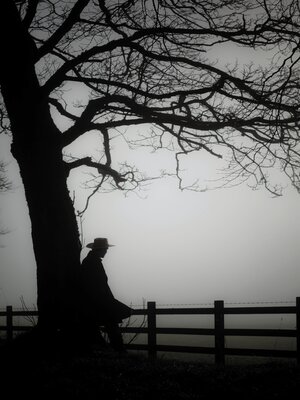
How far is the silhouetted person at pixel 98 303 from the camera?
8078 mm

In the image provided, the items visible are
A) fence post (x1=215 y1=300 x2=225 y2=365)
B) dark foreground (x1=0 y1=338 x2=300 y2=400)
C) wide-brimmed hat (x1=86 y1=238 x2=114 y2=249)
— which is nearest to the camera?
dark foreground (x1=0 y1=338 x2=300 y2=400)

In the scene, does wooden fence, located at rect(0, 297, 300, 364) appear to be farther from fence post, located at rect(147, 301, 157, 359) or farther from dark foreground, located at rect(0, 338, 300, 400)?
dark foreground, located at rect(0, 338, 300, 400)

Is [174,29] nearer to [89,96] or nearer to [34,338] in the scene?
[89,96]

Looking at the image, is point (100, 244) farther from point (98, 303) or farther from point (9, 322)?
point (9, 322)

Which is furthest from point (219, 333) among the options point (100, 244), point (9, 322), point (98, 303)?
point (9, 322)

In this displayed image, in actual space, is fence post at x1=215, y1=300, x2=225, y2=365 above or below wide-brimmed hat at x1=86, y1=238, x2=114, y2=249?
below

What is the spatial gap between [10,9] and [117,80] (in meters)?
2.29

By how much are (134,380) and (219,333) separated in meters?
4.03

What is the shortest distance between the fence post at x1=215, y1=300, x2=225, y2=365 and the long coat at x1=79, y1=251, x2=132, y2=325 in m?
1.93

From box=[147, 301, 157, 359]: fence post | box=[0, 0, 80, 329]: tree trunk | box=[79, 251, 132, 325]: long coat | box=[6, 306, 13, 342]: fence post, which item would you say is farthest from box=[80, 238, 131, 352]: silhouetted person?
box=[6, 306, 13, 342]: fence post

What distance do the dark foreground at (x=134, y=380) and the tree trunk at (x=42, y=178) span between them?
1.09 metres

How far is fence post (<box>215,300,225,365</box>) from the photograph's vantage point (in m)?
9.25

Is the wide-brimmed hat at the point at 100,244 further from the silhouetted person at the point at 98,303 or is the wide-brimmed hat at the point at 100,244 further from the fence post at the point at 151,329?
the fence post at the point at 151,329

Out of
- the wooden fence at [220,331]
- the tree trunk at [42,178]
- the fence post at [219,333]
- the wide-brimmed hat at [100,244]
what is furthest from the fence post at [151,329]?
the tree trunk at [42,178]
